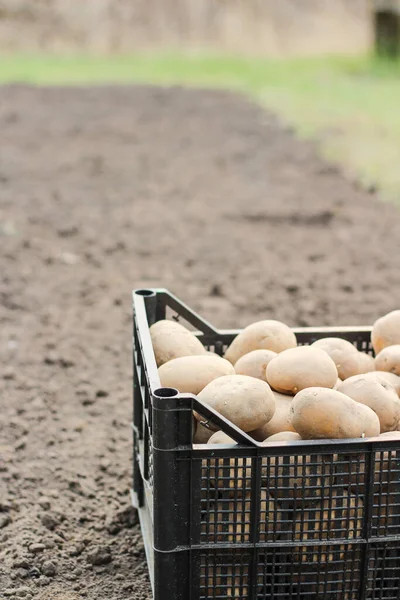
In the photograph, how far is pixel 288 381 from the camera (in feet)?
7.29

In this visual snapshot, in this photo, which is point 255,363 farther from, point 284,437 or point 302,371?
point 284,437

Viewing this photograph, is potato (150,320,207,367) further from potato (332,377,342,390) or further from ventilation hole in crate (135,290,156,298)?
potato (332,377,342,390)

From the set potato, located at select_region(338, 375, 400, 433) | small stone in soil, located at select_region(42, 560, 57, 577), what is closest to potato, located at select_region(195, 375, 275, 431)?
potato, located at select_region(338, 375, 400, 433)

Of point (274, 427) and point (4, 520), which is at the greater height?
point (274, 427)

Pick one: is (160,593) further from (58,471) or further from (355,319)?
(355,319)

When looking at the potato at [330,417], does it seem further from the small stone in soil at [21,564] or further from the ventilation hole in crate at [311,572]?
the small stone in soil at [21,564]

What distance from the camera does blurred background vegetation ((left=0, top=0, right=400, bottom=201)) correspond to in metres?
10.1

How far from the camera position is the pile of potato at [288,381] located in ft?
6.53

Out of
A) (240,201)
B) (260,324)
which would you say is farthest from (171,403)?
(240,201)

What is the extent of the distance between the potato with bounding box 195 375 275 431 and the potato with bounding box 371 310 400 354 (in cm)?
60

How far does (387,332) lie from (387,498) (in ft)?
2.31

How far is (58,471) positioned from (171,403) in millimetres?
1269

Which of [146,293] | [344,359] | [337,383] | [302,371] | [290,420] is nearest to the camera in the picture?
[290,420]

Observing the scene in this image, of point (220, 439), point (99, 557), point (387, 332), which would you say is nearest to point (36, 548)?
point (99, 557)
